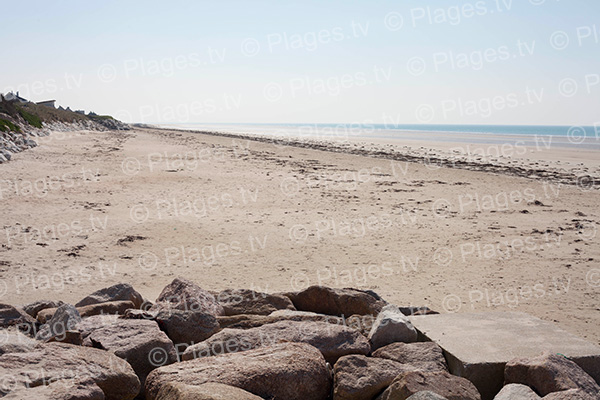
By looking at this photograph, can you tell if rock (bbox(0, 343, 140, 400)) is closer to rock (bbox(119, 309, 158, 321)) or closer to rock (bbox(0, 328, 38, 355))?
rock (bbox(0, 328, 38, 355))

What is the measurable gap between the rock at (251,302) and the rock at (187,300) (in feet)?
0.39

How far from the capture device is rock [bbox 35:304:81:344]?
13.2ft

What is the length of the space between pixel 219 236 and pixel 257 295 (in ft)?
13.6

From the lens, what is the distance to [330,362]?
13.4 ft

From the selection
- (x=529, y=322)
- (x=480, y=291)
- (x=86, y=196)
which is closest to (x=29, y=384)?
(x=529, y=322)

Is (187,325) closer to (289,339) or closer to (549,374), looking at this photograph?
(289,339)

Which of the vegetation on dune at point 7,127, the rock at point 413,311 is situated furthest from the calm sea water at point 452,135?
the rock at point 413,311

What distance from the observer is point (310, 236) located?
940 centimetres

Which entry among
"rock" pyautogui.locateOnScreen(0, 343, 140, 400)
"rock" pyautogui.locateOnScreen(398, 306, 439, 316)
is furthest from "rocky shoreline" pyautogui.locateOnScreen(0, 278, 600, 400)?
"rock" pyautogui.locateOnScreen(398, 306, 439, 316)

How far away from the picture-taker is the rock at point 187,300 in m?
4.93

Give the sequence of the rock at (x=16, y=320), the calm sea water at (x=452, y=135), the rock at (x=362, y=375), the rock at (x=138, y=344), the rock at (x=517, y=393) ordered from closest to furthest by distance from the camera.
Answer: the rock at (x=517, y=393) → the rock at (x=362, y=375) → the rock at (x=138, y=344) → the rock at (x=16, y=320) → the calm sea water at (x=452, y=135)

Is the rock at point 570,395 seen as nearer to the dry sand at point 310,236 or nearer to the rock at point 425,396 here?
the rock at point 425,396

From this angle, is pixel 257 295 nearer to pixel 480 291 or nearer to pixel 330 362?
pixel 330 362

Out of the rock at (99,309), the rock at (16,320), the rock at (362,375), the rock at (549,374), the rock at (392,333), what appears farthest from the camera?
the rock at (99,309)
